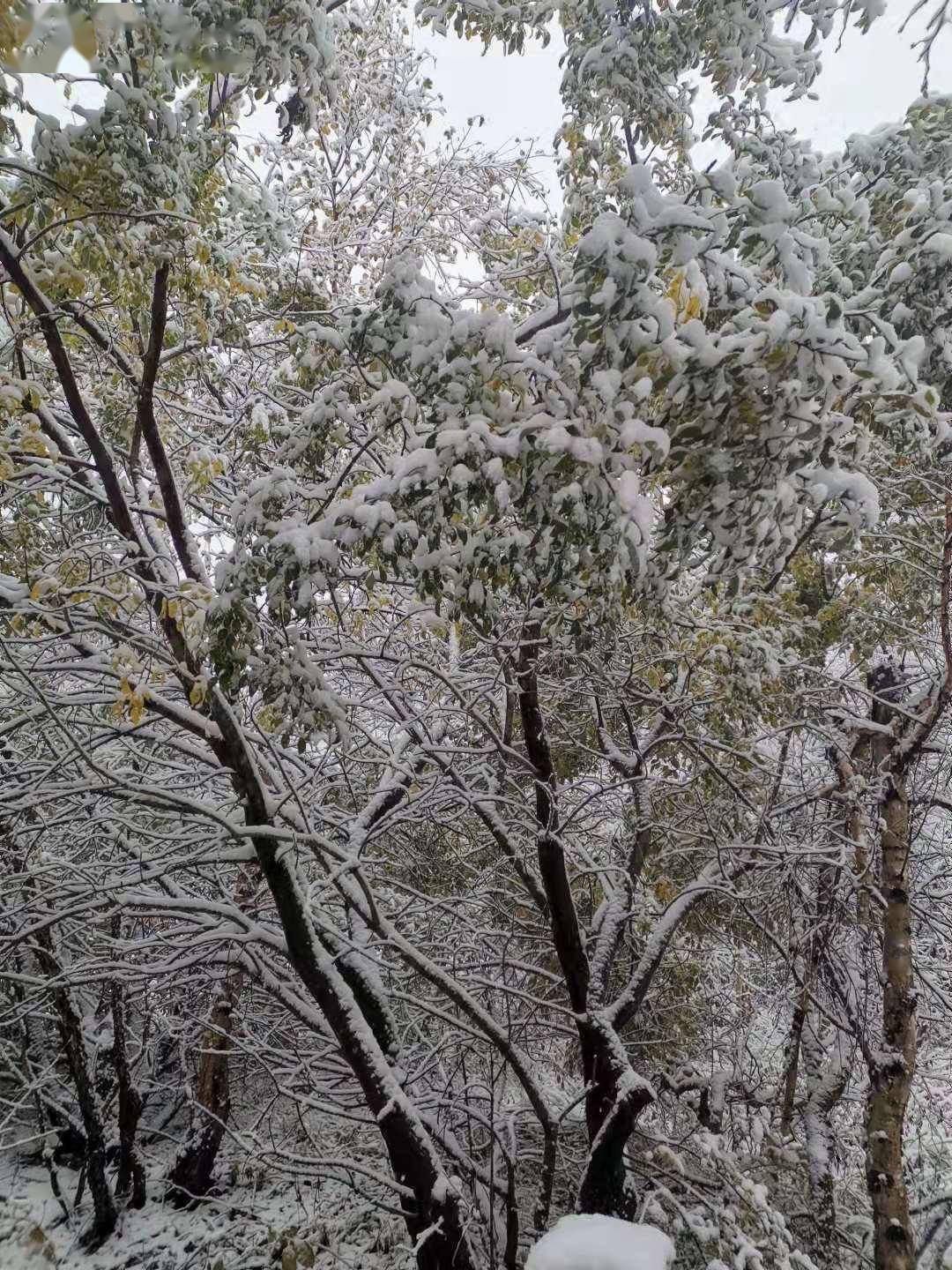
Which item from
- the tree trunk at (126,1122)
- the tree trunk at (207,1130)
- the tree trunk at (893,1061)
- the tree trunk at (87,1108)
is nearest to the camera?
the tree trunk at (893,1061)

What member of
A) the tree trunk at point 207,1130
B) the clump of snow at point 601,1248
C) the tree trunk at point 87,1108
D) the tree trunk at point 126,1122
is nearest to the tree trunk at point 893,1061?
the clump of snow at point 601,1248

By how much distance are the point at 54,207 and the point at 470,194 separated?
5316 mm

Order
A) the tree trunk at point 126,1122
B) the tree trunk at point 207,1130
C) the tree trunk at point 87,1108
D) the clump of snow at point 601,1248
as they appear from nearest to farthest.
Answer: the clump of snow at point 601,1248 → the tree trunk at point 87,1108 → the tree trunk at point 126,1122 → the tree trunk at point 207,1130

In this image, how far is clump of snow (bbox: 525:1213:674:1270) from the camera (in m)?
2.11

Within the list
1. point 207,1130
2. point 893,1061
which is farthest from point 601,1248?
point 207,1130

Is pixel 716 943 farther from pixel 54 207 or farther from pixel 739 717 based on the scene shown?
pixel 54 207

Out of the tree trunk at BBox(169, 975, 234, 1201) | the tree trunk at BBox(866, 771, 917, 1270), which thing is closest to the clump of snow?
the tree trunk at BBox(866, 771, 917, 1270)

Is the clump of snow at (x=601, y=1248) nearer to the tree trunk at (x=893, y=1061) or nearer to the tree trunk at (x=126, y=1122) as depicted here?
the tree trunk at (x=893, y=1061)

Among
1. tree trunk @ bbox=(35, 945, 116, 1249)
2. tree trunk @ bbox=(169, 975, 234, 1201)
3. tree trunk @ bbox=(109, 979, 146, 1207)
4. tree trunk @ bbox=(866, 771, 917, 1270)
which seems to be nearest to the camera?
tree trunk @ bbox=(866, 771, 917, 1270)

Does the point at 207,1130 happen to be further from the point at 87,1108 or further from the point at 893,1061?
the point at 893,1061

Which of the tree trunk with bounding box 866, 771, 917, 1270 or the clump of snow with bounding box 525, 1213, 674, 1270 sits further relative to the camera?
the tree trunk with bounding box 866, 771, 917, 1270

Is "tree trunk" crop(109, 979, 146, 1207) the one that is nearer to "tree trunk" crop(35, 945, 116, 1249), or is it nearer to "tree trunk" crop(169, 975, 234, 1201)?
"tree trunk" crop(35, 945, 116, 1249)

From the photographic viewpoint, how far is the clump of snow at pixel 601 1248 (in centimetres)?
211

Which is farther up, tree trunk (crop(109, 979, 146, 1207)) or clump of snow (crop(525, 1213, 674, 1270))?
clump of snow (crop(525, 1213, 674, 1270))
